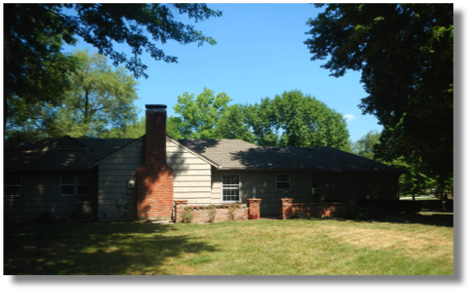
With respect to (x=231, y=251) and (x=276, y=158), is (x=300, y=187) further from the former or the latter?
(x=231, y=251)

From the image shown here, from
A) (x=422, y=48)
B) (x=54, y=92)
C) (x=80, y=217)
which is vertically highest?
(x=422, y=48)

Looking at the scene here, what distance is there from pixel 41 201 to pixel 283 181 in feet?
46.8

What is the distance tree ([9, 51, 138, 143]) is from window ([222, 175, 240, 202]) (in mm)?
17518

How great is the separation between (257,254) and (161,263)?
2496 millimetres

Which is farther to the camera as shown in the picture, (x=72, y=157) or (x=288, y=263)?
(x=72, y=157)

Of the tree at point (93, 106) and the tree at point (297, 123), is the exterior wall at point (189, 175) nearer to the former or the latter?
the tree at point (93, 106)

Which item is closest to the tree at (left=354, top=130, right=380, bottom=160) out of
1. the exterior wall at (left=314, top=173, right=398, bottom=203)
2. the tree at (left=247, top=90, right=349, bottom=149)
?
the tree at (left=247, top=90, right=349, bottom=149)

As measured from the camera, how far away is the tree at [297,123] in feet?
129

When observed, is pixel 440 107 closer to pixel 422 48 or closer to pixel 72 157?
pixel 422 48

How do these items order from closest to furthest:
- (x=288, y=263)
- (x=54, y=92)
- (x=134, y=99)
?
(x=288, y=263) → (x=54, y=92) → (x=134, y=99)

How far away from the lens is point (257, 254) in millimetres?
7832

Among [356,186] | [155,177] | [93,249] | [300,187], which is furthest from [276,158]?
[93,249]

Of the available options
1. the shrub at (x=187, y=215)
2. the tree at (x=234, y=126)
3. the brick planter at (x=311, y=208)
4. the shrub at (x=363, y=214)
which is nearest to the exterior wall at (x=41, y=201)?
the shrub at (x=187, y=215)

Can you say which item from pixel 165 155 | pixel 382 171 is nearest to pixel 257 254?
pixel 165 155
